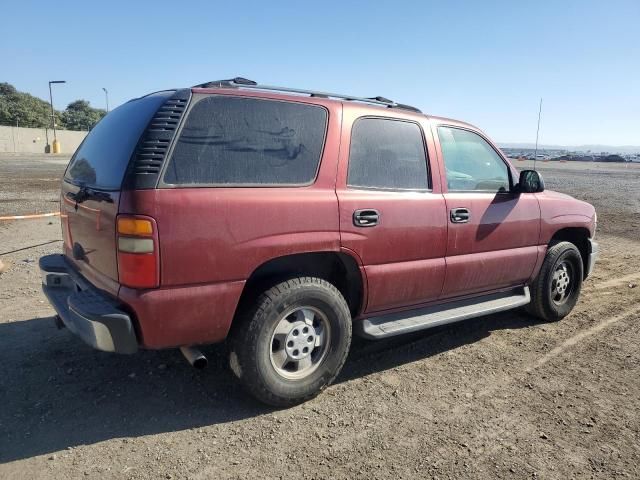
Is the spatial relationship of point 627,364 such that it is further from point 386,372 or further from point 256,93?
point 256,93

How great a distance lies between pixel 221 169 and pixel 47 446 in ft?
5.97

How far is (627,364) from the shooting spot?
4082mm

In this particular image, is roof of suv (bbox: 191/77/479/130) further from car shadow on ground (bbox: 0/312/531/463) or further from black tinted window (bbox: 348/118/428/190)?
car shadow on ground (bbox: 0/312/531/463)

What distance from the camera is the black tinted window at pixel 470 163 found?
412cm

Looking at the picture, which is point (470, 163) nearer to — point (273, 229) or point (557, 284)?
point (557, 284)

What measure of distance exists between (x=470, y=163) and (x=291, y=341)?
222cm

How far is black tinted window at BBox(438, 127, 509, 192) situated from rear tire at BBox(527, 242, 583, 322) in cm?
95

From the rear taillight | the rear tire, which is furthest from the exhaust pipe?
the rear tire

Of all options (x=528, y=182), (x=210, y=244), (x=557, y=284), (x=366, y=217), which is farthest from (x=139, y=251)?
(x=557, y=284)

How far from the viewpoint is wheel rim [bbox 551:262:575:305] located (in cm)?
504

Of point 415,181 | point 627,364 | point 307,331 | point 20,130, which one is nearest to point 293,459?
point 307,331

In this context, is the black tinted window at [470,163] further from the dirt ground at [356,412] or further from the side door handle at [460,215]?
the dirt ground at [356,412]

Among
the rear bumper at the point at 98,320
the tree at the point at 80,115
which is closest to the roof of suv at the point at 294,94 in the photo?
the rear bumper at the point at 98,320

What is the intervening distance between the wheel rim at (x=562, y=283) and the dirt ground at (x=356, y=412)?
422 mm
